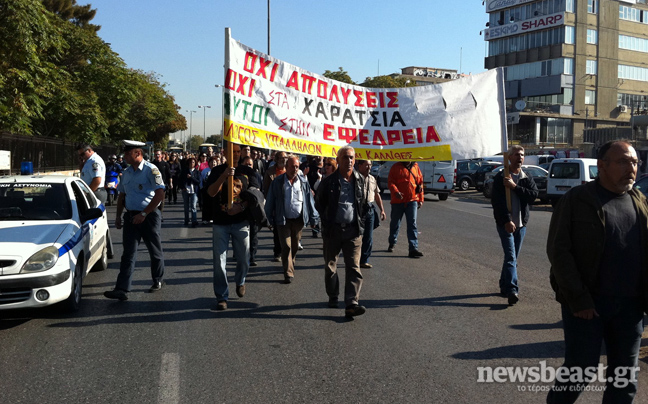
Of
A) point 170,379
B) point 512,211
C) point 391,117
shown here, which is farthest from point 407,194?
point 170,379

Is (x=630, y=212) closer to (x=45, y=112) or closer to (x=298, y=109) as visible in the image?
(x=298, y=109)

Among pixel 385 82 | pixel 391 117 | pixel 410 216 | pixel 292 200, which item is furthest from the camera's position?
pixel 385 82

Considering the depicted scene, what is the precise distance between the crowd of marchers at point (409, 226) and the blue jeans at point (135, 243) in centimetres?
1

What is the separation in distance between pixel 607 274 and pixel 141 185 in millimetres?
5595

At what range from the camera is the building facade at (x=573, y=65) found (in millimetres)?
72250

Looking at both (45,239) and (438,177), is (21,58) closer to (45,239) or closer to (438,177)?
(438,177)

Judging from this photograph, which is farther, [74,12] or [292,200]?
[74,12]

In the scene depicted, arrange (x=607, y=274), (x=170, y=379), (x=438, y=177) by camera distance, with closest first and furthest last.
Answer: (x=607, y=274) → (x=170, y=379) → (x=438, y=177)

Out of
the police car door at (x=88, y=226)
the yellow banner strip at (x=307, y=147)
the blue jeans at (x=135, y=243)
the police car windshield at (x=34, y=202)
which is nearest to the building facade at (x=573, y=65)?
the yellow banner strip at (x=307, y=147)

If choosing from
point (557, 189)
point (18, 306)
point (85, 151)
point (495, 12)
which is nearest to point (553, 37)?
point (495, 12)

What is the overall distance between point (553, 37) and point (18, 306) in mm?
74571

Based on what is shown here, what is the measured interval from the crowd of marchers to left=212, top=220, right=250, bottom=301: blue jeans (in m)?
0.01

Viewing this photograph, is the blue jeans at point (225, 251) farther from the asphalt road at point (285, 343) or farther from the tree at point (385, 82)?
the tree at point (385, 82)

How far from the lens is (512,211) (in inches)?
302
